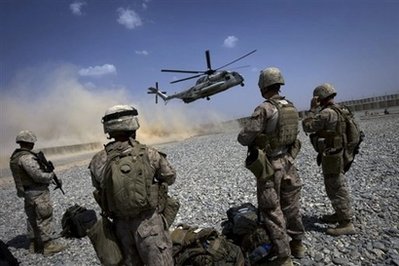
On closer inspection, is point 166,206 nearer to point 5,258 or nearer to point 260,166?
point 260,166

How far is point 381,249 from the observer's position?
4238mm

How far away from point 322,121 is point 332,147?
46 cm

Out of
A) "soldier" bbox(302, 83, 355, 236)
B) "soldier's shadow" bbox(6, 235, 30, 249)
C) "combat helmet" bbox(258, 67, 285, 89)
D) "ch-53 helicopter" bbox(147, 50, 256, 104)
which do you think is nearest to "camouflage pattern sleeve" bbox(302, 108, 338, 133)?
"soldier" bbox(302, 83, 355, 236)

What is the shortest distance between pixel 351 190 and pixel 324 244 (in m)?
2.94

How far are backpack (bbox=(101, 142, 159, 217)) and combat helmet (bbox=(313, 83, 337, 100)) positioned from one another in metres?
3.30

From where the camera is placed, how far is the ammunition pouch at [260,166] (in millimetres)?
3902

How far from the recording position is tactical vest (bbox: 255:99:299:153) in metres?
4.05

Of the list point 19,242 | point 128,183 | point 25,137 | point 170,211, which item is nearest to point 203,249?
point 170,211

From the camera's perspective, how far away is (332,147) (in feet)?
16.7

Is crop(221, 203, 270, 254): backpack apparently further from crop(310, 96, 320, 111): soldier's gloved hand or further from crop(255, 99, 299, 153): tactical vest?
crop(310, 96, 320, 111): soldier's gloved hand

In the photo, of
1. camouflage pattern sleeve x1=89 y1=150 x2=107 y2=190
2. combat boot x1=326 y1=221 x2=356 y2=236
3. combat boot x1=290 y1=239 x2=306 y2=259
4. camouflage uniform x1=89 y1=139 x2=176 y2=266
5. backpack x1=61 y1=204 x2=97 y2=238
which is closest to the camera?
camouflage uniform x1=89 y1=139 x2=176 y2=266

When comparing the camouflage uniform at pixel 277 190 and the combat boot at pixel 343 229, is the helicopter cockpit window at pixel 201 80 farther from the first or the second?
the camouflage uniform at pixel 277 190

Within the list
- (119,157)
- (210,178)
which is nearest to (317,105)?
(119,157)

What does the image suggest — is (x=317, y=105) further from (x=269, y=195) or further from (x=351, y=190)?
(x=351, y=190)
